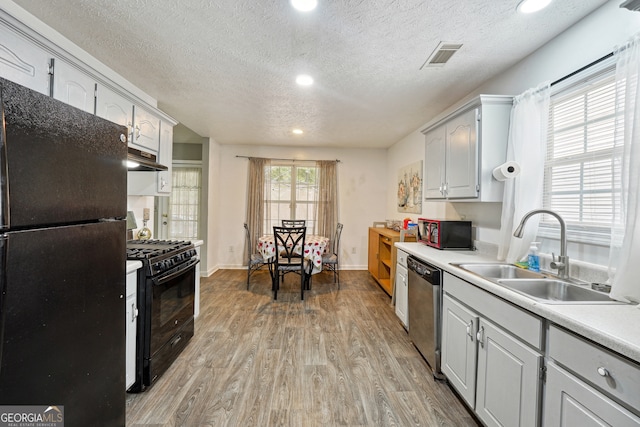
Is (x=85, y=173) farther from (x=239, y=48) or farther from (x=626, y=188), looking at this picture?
(x=626, y=188)

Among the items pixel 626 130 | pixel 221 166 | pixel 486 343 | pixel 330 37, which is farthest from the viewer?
pixel 221 166

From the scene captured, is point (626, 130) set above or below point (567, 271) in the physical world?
above

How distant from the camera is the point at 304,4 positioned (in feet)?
5.04

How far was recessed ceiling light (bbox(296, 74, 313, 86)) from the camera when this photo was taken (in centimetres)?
243

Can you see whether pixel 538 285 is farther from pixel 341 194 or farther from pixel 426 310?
pixel 341 194

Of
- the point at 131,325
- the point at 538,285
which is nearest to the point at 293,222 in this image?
the point at 131,325

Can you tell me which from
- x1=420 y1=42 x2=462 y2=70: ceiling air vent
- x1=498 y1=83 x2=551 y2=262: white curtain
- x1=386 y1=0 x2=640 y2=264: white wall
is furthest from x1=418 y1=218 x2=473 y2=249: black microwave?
x1=420 y1=42 x2=462 y2=70: ceiling air vent

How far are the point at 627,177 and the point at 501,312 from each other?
2.78 ft

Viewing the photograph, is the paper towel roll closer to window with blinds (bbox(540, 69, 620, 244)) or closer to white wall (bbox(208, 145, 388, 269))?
window with blinds (bbox(540, 69, 620, 244))

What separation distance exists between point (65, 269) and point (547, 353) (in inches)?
75.0

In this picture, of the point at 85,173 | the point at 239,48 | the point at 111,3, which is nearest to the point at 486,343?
the point at 85,173

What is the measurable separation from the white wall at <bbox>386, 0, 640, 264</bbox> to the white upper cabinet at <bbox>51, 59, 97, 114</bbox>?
3.12m

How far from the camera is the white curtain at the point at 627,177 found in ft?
3.79

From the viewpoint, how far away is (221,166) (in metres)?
5.26
